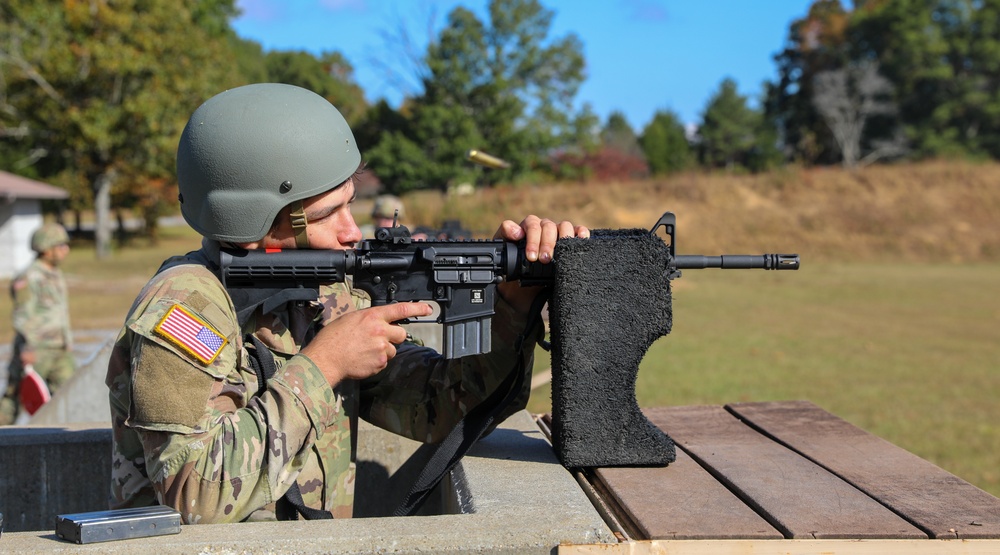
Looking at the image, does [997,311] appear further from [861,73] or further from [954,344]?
[861,73]

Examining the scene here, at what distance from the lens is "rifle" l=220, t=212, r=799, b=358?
117 inches

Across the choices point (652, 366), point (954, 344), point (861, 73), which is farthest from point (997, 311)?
point (861, 73)

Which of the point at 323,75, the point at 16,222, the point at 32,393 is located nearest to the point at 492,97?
the point at 323,75

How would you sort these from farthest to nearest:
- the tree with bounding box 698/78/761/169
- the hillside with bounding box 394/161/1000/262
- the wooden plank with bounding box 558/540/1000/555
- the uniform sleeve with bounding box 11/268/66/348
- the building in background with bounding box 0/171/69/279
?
the tree with bounding box 698/78/761/169, the hillside with bounding box 394/161/1000/262, the building in background with bounding box 0/171/69/279, the uniform sleeve with bounding box 11/268/66/348, the wooden plank with bounding box 558/540/1000/555

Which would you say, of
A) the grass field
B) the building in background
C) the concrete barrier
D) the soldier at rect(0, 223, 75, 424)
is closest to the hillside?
the grass field

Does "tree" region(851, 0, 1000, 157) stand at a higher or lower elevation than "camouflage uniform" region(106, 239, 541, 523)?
higher

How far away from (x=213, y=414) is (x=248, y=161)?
78 centimetres

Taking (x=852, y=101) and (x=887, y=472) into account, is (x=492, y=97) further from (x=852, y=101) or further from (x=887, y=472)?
(x=887, y=472)

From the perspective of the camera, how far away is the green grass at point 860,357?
9117 mm

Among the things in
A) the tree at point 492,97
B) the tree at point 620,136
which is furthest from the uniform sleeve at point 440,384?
the tree at point 620,136

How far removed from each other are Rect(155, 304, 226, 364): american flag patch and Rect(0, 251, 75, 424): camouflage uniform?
7872 millimetres

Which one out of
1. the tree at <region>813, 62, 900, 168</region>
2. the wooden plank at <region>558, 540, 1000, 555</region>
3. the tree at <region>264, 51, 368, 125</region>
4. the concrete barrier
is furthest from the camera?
the tree at <region>813, 62, 900, 168</region>

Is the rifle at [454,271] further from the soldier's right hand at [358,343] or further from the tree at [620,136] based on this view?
the tree at [620,136]

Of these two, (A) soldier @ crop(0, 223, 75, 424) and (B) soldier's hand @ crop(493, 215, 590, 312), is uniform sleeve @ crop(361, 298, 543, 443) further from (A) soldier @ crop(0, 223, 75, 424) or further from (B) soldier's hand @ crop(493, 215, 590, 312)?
(A) soldier @ crop(0, 223, 75, 424)
